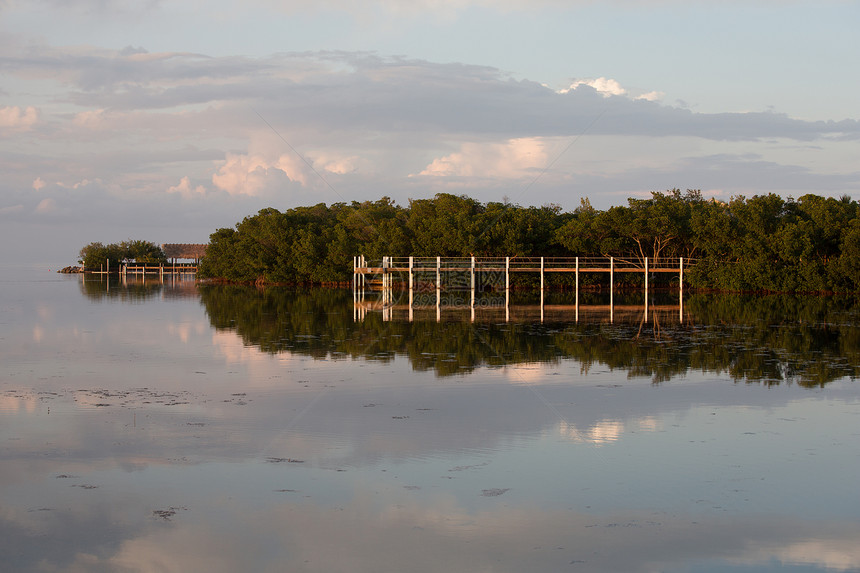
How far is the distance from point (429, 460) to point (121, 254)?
102 meters

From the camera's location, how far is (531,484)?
8.37 meters

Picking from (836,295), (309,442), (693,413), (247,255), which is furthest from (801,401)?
(247,255)

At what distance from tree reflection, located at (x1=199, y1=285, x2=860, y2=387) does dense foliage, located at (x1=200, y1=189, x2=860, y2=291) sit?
16.3 metres

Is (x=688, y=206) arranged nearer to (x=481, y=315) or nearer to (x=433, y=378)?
(x=481, y=315)

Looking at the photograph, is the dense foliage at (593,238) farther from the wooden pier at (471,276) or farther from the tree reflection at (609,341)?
the tree reflection at (609,341)

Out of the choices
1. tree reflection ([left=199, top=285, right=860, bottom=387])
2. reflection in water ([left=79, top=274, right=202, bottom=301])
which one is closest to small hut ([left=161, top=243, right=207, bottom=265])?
reflection in water ([left=79, top=274, right=202, bottom=301])

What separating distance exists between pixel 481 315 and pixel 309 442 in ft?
70.7

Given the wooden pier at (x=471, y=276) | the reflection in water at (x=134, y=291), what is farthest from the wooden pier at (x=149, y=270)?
the wooden pier at (x=471, y=276)

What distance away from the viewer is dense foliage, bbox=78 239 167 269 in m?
102

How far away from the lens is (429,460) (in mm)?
9234

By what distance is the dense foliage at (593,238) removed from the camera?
1897 inches

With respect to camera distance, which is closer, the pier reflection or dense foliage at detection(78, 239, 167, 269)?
the pier reflection

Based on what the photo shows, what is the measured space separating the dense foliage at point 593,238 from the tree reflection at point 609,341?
1629 centimetres

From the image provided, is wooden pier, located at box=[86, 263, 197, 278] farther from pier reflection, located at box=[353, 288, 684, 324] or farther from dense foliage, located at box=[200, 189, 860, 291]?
pier reflection, located at box=[353, 288, 684, 324]
